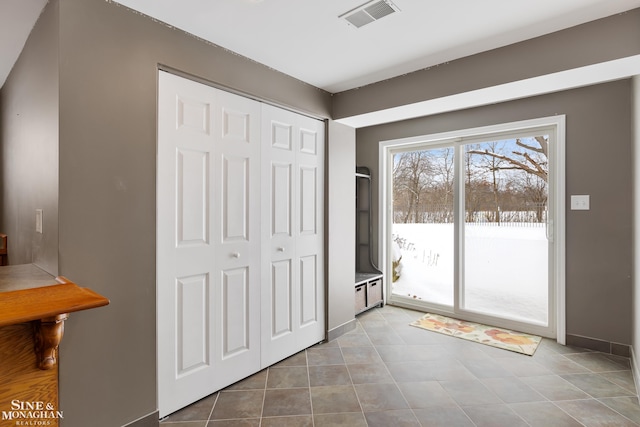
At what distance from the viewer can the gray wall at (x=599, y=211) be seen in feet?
9.08

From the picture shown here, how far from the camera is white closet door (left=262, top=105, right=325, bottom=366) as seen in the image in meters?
2.62

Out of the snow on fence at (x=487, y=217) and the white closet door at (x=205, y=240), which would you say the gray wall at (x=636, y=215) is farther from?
the white closet door at (x=205, y=240)

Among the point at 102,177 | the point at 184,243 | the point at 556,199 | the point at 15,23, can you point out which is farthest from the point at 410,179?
the point at 15,23

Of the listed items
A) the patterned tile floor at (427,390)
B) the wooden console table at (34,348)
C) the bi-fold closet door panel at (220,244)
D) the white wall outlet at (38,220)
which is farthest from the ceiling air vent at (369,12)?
the patterned tile floor at (427,390)

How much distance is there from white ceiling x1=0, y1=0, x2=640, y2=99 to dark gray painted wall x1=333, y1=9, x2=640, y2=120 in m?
0.06

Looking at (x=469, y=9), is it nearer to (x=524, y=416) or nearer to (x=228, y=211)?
(x=228, y=211)

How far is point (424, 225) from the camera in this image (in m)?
4.07

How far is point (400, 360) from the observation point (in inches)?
109

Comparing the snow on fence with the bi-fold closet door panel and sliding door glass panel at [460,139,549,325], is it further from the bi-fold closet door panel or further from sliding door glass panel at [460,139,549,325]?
the bi-fold closet door panel

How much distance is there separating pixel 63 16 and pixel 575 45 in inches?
110

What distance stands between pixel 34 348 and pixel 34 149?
1181 mm

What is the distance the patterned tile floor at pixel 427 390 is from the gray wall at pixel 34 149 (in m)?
1.32

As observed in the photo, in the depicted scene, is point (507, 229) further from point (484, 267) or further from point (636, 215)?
point (636, 215)

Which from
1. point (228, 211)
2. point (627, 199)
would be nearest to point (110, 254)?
point (228, 211)
